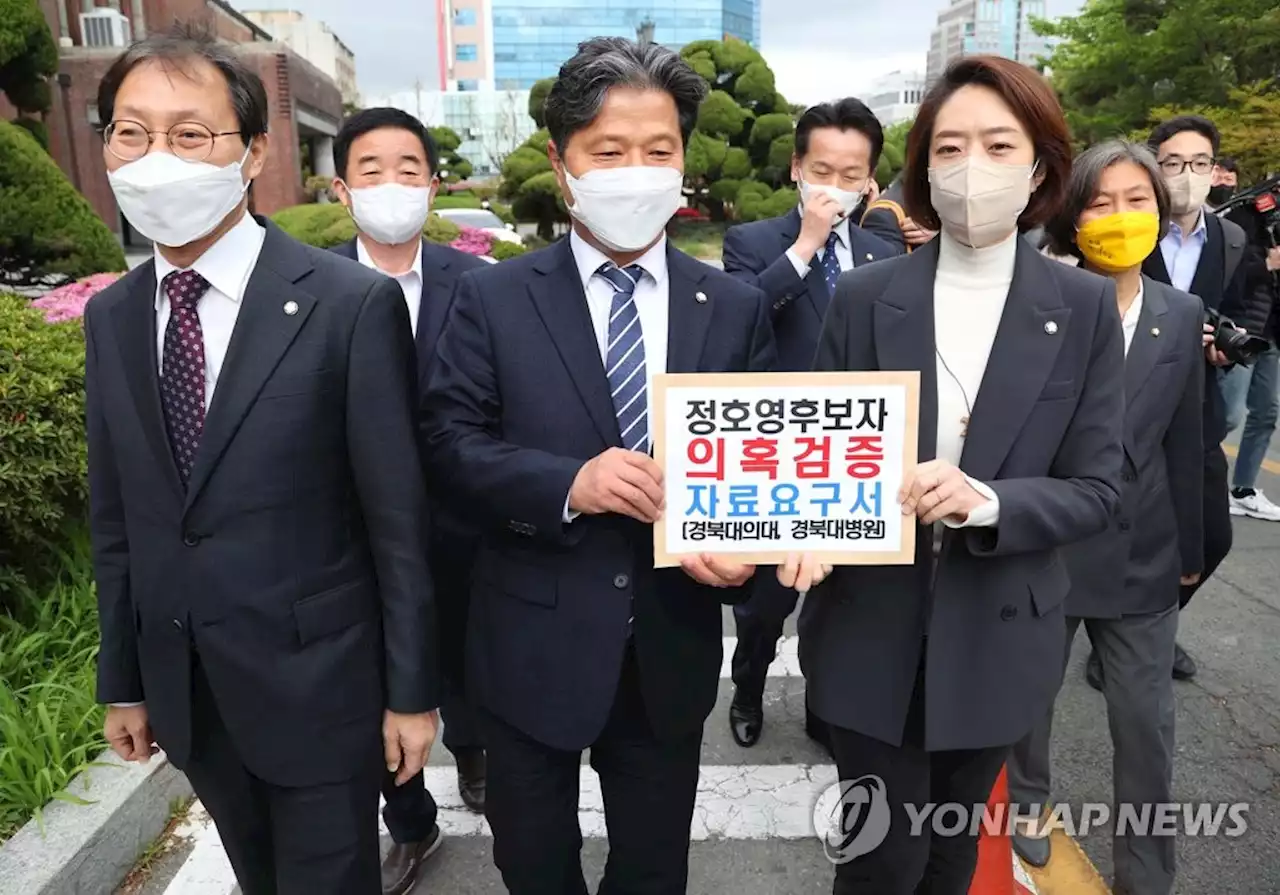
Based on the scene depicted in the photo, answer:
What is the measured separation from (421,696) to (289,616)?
0.30 m

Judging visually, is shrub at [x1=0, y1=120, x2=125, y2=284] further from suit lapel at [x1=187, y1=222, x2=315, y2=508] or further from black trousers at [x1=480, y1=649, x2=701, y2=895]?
black trousers at [x1=480, y1=649, x2=701, y2=895]

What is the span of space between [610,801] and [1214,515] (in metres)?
2.00

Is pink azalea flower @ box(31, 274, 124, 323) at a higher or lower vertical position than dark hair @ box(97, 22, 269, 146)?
lower

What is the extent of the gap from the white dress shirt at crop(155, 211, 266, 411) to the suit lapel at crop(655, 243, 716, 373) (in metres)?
0.82

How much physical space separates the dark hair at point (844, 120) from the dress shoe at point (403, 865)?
2.67 meters

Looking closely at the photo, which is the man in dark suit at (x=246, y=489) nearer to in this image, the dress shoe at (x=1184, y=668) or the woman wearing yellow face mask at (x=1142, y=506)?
the woman wearing yellow face mask at (x=1142, y=506)

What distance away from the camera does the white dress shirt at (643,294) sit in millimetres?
1960

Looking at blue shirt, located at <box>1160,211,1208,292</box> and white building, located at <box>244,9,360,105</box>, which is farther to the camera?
white building, located at <box>244,9,360,105</box>

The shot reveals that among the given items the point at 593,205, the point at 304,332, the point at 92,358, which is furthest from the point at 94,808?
the point at 593,205

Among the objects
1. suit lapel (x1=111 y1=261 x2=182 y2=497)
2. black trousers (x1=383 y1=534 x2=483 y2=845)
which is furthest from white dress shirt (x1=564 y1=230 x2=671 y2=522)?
black trousers (x1=383 y1=534 x2=483 y2=845)

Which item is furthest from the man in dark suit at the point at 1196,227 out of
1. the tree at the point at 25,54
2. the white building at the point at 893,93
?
the white building at the point at 893,93

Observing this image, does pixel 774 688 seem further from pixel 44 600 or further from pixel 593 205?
pixel 44 600

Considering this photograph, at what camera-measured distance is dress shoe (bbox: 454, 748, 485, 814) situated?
3.10 m

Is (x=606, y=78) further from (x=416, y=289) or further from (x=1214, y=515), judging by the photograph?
(x=1214, y=515)
